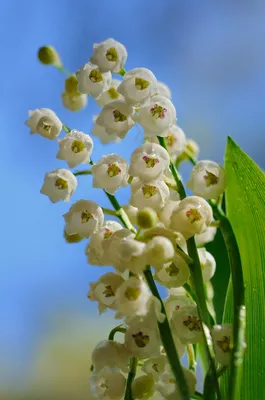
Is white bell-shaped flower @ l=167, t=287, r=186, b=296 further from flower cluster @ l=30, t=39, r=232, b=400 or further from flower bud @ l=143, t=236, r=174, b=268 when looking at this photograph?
flower bud @ l=143, t=236, r=174, b=268

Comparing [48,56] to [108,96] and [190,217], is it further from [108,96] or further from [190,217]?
[190,217]

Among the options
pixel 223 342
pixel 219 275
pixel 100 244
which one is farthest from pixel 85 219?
pixel 219 275

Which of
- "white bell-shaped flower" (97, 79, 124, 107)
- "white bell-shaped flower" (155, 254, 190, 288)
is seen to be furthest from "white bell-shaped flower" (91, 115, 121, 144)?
"white bell-shaped flower" (155, 254, 190, 288)

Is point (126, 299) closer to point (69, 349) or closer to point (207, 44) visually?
point (69, 349)

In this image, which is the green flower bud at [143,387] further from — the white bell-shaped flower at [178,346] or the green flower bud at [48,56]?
the green flower bud at [48,56]

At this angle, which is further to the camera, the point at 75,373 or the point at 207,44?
the point at 207,44

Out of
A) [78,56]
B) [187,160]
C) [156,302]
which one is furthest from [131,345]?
[78,56]
